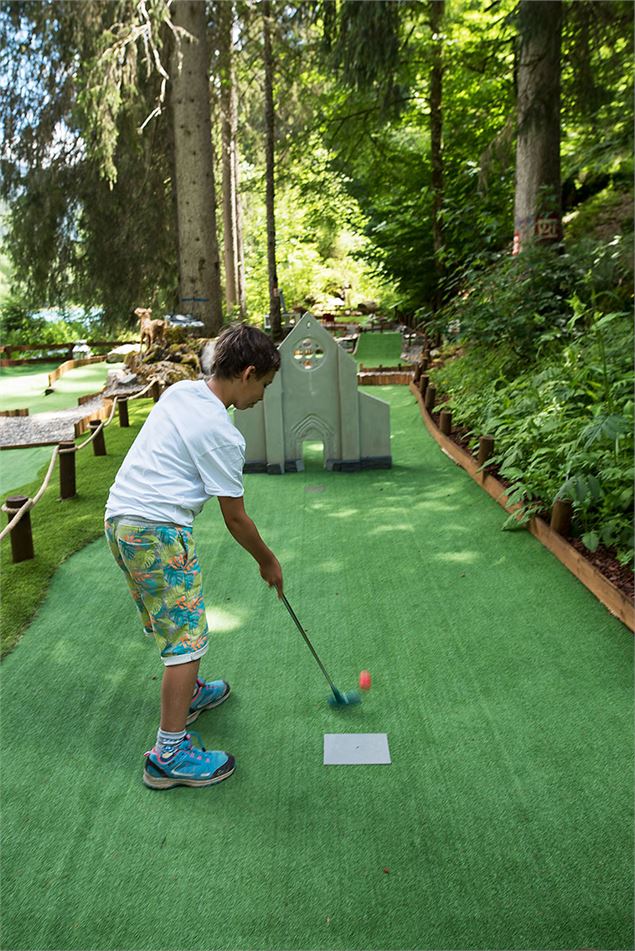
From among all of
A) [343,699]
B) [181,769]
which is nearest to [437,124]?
[343,699]

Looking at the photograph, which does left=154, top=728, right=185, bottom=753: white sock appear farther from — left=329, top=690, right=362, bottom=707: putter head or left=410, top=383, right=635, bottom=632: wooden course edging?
left=410, top=383, right=635, bottom=632: wooden course edging

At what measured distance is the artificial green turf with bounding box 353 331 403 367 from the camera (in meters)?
13.9

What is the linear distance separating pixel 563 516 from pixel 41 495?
3314mm

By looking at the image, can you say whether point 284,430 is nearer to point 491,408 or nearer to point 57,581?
point 491,408

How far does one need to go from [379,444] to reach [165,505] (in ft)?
13.6

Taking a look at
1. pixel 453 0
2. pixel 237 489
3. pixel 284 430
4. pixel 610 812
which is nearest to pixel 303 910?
pixel 610 812

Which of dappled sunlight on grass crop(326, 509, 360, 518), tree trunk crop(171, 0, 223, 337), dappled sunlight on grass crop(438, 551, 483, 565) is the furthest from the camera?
tree trunk crop(171, 0, 223, 337)

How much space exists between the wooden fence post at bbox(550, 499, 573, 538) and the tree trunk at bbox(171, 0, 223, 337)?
924 centimetres

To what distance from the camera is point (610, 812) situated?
2230mm

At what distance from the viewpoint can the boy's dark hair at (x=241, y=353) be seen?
91.4 inches

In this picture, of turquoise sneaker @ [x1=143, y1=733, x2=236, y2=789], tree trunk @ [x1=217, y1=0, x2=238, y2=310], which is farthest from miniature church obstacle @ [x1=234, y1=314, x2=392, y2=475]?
tree trunk @ [x1=217, y1=0, x2=238, y2=310]

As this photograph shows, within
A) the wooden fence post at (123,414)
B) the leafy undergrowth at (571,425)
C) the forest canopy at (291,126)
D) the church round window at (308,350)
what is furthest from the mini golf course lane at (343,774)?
the forest canopy at (291,126)

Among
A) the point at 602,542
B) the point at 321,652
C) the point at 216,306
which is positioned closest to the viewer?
the point at 321,652

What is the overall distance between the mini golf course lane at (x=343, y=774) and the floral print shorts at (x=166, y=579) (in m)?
0.50
